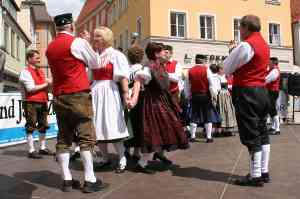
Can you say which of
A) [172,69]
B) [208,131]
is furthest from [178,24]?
[172,69]

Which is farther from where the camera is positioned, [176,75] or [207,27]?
[207,27]

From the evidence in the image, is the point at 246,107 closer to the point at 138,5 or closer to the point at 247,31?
the point at 247,31

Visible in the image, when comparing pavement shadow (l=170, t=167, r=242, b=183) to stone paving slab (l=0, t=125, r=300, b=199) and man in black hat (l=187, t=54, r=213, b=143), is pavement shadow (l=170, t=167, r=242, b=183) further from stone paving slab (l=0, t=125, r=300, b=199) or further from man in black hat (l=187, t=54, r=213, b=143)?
man in black hat (l=187, t=54, r=213, b=143)

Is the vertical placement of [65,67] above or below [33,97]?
above

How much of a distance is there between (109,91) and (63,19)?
121cm

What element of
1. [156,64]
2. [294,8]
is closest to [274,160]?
[156,64]

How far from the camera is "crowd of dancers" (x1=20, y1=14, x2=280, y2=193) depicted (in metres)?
5.08

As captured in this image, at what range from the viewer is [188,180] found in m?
5.48

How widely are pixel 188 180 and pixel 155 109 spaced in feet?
3.83

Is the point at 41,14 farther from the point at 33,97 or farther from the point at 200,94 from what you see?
the point at 33,97

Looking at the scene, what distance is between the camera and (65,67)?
505 centimetres

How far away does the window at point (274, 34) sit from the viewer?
3550 centimetres

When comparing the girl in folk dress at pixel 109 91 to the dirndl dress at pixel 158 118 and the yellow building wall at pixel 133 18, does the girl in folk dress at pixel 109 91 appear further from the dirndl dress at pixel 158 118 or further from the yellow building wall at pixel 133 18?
the yellow building wall at pixel 133 18

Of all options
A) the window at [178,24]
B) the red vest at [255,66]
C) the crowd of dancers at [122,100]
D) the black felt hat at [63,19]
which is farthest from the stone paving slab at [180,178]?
the window at [178,24]
